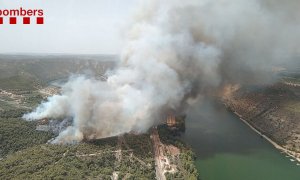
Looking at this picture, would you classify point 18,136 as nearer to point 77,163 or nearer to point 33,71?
point 77,163

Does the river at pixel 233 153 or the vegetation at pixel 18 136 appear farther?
the vegetation at pixel 18 136

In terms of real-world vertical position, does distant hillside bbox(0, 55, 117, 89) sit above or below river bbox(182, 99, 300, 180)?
above

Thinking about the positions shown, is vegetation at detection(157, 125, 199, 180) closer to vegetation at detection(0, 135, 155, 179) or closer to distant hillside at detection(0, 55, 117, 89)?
vegetation at detection(0, 135, 155, 179)

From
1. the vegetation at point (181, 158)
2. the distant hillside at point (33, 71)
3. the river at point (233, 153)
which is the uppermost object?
the distant hillside at point (33, 71)

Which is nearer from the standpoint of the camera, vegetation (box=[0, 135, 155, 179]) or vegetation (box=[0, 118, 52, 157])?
vegetation (box=[0, 135, 155, 179])

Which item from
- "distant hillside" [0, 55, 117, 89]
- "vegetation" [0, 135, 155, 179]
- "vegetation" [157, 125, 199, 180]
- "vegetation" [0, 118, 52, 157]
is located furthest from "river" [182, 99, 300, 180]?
"distant hillside" [0, 55, 117, 89]

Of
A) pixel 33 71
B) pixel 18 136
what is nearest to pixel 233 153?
pixel 18 136

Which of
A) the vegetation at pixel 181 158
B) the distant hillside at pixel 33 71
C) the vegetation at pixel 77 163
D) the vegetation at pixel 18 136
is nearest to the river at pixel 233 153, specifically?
the vegetation at pixel 181 158

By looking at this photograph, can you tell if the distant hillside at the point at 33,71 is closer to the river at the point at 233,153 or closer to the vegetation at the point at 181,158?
the river at the point at 233,153

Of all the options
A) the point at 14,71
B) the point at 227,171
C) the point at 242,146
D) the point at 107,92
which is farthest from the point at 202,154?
the point at 14,71
